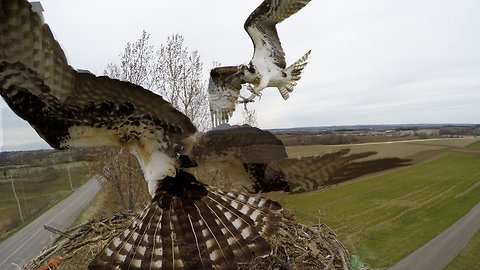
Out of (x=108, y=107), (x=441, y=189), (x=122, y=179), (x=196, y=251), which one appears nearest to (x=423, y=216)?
(x=441, y=189)

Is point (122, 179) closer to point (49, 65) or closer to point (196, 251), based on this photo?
point (196, 251)

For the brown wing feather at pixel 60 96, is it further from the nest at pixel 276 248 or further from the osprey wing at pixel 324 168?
the nest at pixel 276 248

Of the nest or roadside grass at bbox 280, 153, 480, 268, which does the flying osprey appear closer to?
the nest

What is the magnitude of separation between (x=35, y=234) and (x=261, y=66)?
13.6m

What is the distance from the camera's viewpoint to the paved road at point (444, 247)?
9.30 metres

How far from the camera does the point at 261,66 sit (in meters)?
6.17

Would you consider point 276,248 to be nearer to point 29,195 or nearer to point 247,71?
point 247,71

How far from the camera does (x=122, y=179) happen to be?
9.11 metres

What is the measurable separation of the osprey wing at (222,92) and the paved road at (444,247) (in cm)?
602

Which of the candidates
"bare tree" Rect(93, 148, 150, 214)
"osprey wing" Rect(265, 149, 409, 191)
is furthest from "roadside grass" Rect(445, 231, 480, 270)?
"osprey wing" Rect(265, 149, 409, 191)

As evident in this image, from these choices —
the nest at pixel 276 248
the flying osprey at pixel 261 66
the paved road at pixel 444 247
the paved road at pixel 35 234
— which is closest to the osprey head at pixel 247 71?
the flying osprey at pixel 261 66

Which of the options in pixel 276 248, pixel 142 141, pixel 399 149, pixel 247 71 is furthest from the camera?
pixel 247 71

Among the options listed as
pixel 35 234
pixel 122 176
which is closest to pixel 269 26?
pixel 122 176

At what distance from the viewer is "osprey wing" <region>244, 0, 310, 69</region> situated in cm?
516
